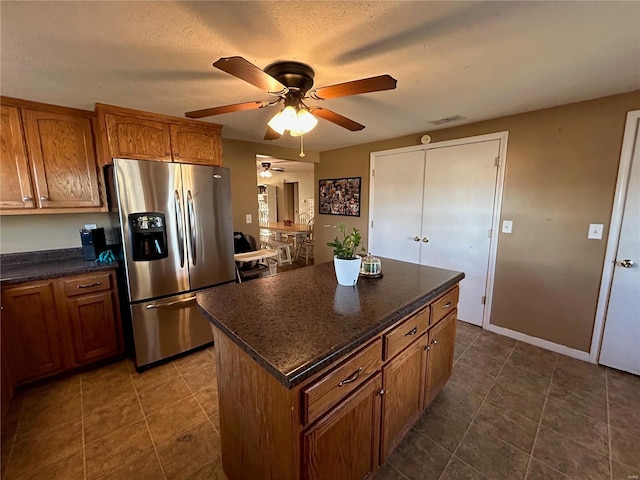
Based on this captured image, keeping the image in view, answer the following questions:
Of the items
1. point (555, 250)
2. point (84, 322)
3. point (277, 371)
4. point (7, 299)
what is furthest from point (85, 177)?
point (555, 250)

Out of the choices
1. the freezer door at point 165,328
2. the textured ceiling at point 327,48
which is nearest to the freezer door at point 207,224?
the freezer door at point 165,328

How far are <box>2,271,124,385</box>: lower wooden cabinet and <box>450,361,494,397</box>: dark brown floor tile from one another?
2.82 m

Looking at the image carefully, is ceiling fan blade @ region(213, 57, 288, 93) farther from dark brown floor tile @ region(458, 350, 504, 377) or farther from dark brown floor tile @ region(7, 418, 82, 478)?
dark brown floor tile @ region(458, 350, 504, 377)

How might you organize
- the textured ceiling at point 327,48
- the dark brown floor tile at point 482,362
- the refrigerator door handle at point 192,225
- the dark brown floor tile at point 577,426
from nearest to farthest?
the textured ceiling at point 327,48 < the dark brown floor tile at point 577,426 < the dark brown floor tile at point 482,362 < the refrigerator door handle at point 192,225

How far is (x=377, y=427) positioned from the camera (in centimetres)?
124

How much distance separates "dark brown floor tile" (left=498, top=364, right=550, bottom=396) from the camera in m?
1.99

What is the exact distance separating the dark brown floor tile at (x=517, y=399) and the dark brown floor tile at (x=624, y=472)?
353 mm

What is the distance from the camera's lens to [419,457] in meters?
1.48

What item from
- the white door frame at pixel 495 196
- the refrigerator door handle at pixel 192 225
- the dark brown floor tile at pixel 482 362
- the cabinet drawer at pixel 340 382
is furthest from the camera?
the white door frame at pixel 495 196

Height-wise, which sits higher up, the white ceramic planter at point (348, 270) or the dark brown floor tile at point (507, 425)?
the white ceramic planter at point (348, 270)

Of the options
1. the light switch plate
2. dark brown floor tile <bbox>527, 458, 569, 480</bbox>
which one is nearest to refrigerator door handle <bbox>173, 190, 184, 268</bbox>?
dark brown floor tile <bbox>527, 458, 569, 480</bbox>

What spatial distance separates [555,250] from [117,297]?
3.82 meters

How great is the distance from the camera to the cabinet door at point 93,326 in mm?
2104

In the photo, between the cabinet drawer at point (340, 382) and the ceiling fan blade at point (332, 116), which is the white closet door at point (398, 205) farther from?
the cabinet drawer at point (340, 382)
